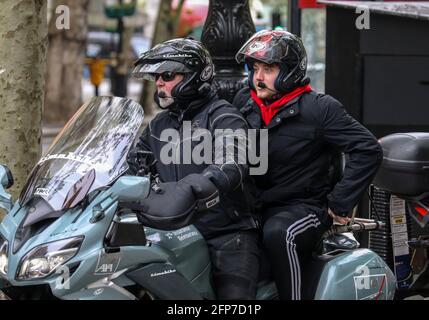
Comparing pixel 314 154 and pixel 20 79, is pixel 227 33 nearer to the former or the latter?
pixel 20 79

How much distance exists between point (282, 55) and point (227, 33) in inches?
94.0

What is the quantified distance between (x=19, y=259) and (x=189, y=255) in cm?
80

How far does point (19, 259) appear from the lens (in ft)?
12.7

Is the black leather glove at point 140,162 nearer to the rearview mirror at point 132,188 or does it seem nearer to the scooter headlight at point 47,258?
the rearview mirror at point 132,188

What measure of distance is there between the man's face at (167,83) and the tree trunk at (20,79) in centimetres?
171

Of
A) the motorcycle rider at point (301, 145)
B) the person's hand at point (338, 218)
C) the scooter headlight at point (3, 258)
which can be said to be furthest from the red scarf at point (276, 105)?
the scooter headlight at point (3, 258)

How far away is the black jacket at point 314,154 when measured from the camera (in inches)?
187

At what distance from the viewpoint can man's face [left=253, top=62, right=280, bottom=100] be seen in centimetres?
483

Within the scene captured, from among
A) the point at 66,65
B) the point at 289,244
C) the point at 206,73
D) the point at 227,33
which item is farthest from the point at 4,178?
the point at 66,65

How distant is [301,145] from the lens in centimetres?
479

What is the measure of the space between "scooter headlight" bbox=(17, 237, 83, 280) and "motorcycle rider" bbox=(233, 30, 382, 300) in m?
1.15

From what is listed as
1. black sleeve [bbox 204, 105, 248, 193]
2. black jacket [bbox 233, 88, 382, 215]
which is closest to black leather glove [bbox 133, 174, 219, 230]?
black sleeve [bbox 204, 105, 248, 193]

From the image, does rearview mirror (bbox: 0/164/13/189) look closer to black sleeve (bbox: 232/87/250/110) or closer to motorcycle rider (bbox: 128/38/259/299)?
motorcycle rider (bbox: 128/38/259/299)
